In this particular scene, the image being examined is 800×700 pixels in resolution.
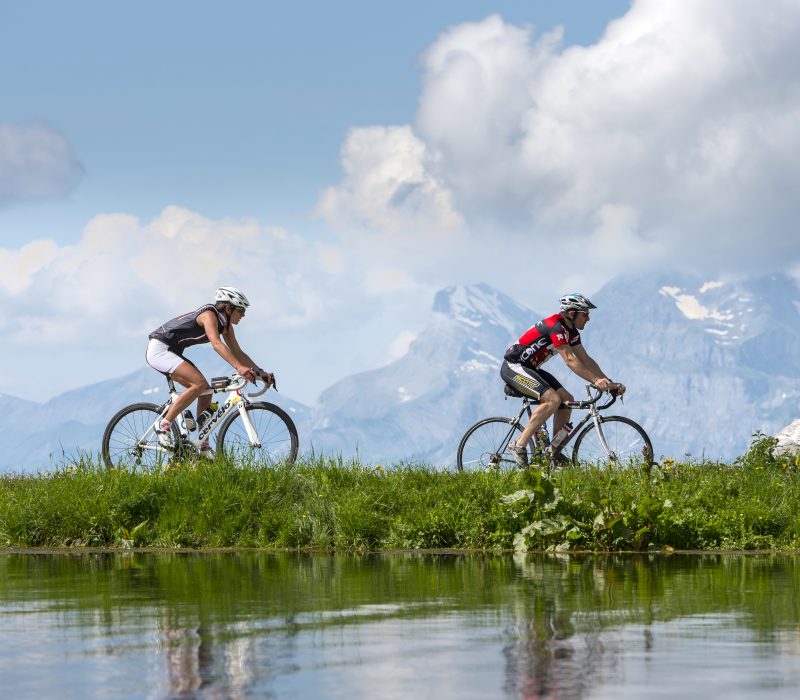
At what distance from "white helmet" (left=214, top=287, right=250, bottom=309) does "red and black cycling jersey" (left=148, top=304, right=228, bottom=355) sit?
163mm

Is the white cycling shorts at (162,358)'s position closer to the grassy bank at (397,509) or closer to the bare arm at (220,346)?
the bare arm at (220,346)

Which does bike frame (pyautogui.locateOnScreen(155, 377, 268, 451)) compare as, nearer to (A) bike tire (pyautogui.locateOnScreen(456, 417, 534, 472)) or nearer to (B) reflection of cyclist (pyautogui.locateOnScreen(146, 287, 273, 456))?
(B) reflection of cyclist (pyautogui.locateOnScreen(146, 287, 273, 456))

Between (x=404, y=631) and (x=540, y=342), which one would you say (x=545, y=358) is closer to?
(x=540, y=342)

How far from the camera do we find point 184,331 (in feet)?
52.6

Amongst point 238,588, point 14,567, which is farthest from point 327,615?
point 14,567

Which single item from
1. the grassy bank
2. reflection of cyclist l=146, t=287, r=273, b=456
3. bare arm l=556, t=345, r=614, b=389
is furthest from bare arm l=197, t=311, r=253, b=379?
bare arm l=556, t=345, r=614, b=389

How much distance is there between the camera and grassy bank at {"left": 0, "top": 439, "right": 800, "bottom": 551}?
11781 mm

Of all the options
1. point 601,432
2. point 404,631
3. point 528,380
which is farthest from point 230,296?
point 404,631

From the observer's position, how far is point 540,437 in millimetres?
17047

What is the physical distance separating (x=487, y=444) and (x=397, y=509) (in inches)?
204

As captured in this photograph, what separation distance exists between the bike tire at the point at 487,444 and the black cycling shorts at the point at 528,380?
71cm

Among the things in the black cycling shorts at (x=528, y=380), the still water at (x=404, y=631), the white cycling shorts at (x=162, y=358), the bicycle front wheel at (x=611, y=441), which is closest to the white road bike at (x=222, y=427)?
the white cycling shorts at (x=162, y=358)

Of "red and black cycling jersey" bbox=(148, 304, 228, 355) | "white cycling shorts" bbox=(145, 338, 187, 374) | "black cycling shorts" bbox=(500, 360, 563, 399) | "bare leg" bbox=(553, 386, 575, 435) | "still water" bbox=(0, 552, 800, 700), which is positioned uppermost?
"red and black cycling jersey" bbox=(148, 304, 228, 355)

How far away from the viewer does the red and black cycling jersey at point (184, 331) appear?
52.5 feet
